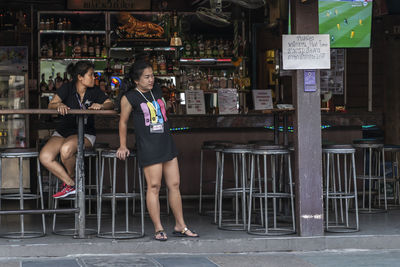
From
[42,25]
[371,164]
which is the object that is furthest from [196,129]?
[42,25]

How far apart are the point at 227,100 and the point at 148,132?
3999 millimetres

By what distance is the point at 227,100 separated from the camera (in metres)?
10.9

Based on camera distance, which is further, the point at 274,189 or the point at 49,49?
the point at 49,49

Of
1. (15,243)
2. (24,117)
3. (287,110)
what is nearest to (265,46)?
(24,117)

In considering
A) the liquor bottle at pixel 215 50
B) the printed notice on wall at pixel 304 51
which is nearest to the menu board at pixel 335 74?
the liquor bottle at pixel 215 50

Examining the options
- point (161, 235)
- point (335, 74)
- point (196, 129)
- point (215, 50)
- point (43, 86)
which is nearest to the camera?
point (161, 235)

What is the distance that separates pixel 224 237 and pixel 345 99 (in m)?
7.34

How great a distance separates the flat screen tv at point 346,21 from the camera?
8.71 meters

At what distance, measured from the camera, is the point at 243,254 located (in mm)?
6918

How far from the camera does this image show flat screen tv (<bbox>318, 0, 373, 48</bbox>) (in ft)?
28.6

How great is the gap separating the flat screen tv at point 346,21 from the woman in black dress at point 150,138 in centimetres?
256

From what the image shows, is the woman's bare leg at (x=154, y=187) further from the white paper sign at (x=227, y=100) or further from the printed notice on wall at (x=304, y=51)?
the white paper sign at (x=227, y=100)

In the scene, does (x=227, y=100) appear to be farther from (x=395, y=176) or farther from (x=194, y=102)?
(x=395, y=176)

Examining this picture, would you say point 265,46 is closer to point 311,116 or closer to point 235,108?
point 235,108
